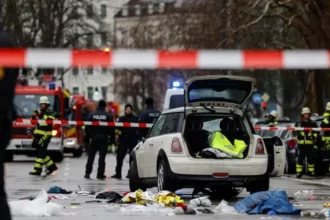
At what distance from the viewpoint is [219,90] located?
1739 cm

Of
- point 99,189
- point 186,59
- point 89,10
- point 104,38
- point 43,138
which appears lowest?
point 99,189

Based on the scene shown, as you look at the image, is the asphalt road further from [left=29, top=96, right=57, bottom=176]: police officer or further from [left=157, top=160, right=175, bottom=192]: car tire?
[left=157, top=160, right=175, bottom=192]: car tire

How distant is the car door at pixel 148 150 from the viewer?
1730cm

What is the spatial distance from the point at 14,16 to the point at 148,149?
2938cm

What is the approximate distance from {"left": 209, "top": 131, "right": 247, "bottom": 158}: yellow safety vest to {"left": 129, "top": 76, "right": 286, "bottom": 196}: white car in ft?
0.32

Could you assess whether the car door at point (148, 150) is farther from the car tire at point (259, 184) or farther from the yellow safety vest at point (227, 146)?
the car tire at point (259, 184)

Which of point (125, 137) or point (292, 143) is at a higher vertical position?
point (125, 137)

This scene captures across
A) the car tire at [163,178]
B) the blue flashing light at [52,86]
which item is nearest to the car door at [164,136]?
the car tire at [163,178]

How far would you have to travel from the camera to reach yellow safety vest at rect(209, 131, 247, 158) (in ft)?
53.3

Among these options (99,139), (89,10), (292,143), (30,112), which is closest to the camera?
(99,139)

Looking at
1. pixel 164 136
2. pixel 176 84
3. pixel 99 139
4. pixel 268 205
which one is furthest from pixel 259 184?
pixel 176 84

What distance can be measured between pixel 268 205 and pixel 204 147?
11.1 feet

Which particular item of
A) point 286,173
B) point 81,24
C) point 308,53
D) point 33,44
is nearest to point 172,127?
point 308,53

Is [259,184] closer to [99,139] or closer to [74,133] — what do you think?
[99,139]
